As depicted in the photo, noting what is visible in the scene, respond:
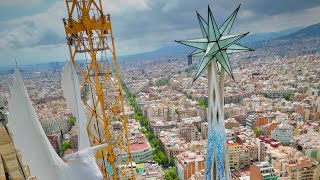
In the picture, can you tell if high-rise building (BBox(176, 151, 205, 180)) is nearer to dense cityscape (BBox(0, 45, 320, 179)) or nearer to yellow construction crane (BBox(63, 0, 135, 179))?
dense cityscape (BBox(0, 45, 320, 179))

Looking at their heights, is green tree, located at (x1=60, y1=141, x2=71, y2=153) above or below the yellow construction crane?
below

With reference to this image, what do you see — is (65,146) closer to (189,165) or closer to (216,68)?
(189,165)

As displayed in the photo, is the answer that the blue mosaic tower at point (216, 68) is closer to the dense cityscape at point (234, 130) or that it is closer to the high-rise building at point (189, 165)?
the dense cityscape at point (234, 130)

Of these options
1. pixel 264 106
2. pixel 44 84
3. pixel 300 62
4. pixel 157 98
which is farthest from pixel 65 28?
pixel 300 62

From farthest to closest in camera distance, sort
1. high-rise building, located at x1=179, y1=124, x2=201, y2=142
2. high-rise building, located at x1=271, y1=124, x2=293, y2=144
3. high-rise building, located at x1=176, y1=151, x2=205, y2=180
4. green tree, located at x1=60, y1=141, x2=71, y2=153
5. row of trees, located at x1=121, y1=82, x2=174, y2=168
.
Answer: high-rise building, located at x1=179, y1=124, x2=201, y2=142 < green tree, located at x1=60, y1=141, x2=71, y2=153 < high-rise building, located at x1=271, y1=124, x2=293, y2=144 < row of trees, located at x1=121, y1=82, x2=174, y2=168 < high-rise building, located at x1=176, y1=151, x2=205, y2=180

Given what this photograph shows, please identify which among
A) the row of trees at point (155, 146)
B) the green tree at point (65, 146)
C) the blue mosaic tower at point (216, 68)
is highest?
the blue mosaic tower at point (216, 68)

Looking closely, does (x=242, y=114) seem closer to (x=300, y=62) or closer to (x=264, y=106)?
(x=264, y=106)

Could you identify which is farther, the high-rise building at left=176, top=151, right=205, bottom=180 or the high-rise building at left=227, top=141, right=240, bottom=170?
the high-rise building at left=227, top=141, right=240, bottom=170

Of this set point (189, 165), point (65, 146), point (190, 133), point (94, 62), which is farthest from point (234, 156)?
point (94, 62)

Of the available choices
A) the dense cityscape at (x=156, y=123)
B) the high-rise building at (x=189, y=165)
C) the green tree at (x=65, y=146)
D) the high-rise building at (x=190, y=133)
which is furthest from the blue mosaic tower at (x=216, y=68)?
the high-rise building at (x=190, y=133)

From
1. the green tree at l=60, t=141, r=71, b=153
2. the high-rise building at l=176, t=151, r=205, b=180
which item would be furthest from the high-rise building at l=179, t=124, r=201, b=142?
the green tree at l=60, t=141, r=71, b=153
